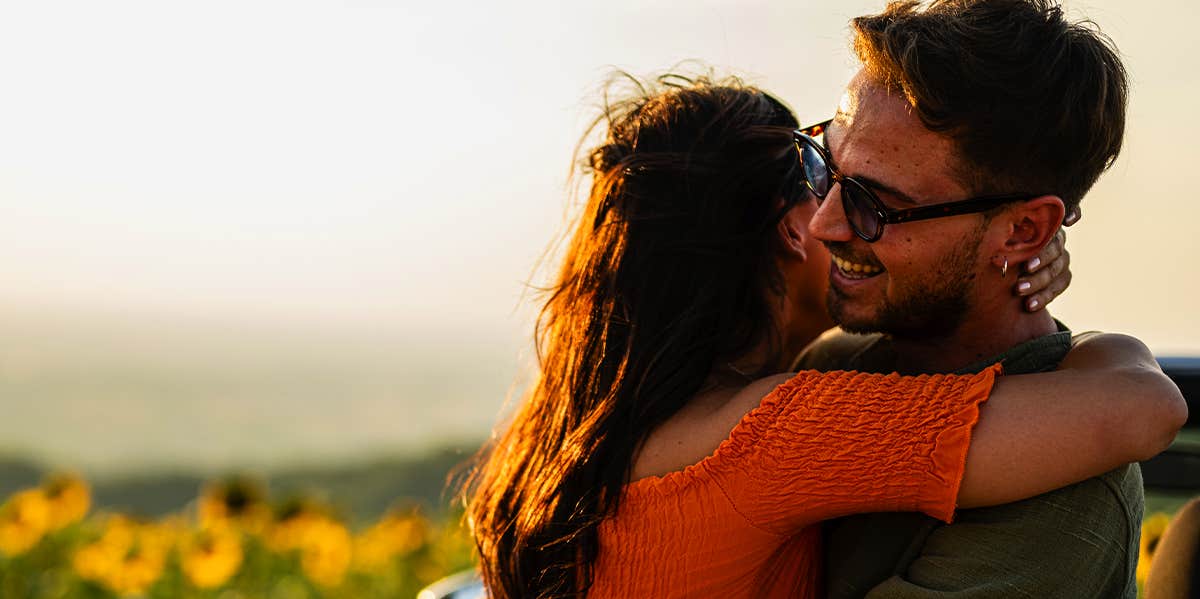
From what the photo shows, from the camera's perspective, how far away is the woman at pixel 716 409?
1.73m

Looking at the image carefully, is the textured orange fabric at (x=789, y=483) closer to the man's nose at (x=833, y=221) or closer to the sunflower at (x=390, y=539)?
the man's nose at (x=833, y=221)

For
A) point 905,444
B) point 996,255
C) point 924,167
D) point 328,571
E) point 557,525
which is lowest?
point 328,571

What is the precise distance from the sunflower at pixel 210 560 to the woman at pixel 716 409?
7.01 feet

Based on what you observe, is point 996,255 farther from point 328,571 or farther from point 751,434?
point 328,571

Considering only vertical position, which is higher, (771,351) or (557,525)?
(771,351)

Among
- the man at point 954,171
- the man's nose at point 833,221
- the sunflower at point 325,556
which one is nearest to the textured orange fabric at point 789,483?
the man at point 954,171

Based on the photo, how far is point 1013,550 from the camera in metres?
1.76

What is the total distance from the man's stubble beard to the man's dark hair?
0.13 meters

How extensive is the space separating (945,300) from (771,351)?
318mm

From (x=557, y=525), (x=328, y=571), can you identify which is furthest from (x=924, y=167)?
(x=328, y=571)

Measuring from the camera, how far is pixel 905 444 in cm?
172

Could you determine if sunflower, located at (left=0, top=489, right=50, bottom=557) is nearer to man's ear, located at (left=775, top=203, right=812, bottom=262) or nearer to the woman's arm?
man's ear, located at (left=775, top=203, right=812, bottom=262)

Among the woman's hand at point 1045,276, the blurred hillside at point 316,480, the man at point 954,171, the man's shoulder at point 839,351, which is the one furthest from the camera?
the blurred hillside at point 316,480

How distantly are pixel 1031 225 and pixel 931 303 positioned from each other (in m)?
0.22
